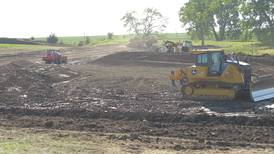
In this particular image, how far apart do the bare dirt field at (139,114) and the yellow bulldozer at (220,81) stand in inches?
19.5

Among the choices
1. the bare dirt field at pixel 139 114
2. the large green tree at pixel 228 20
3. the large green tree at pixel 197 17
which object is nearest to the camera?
the bare dirt field at pixel 139 114

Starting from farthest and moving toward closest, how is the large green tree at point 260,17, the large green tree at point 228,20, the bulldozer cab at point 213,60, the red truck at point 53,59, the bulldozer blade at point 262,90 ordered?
the large green tree at point 228,20, the large green tree at point 260,17, the red truck at point 53,59, the bulldozer cab at point 213,60, the bulldozer blade at point 262,90

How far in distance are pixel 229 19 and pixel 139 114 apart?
311 ft

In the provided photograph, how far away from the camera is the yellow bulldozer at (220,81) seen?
2248 centimetres

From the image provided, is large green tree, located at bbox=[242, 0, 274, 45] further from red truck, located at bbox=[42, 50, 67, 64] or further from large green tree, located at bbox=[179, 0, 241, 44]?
red truck, located at bbox=[42, 50, 67, 64]

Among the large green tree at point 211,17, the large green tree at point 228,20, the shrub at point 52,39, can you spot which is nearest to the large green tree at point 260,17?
the large green tree at point 211,17

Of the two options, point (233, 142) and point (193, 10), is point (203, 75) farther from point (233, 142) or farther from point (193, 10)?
point (193, 10)

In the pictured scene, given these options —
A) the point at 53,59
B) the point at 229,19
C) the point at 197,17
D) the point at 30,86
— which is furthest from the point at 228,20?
the point at 30,86

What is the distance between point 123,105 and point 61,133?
20.3 feet

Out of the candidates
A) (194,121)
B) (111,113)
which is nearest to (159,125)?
(194,121)

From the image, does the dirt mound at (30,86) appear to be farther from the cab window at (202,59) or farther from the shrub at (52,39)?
the shrub at (52,39)

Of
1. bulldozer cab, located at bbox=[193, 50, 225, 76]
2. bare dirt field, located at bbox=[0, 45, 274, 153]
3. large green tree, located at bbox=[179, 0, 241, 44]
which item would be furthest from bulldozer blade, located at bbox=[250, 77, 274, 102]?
large green tree, located at bbox=[179, 0, 241, 44]

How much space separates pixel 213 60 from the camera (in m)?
23.3

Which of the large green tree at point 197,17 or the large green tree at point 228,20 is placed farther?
the large green tree at point 228,20
